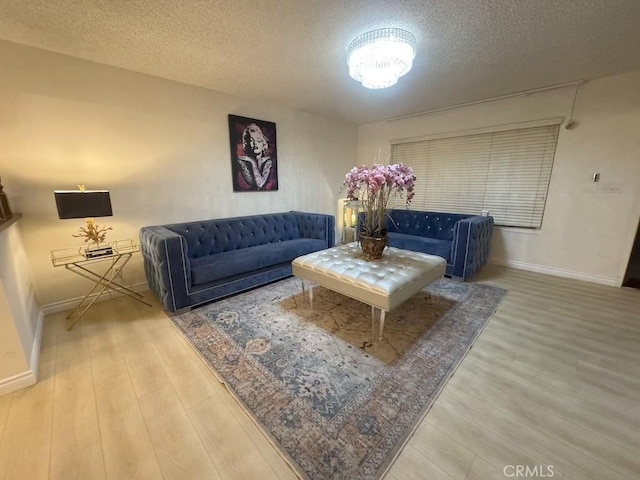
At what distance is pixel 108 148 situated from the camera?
2.55 meters

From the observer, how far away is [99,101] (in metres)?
2.45

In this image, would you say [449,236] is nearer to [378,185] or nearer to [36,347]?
[378,185]

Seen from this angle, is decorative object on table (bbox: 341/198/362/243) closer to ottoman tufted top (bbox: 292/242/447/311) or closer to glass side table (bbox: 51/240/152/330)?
ottoman tufted top (bbox: 292/242/447/311)

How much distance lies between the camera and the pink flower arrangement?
224cm

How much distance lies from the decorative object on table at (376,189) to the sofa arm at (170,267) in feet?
5.60

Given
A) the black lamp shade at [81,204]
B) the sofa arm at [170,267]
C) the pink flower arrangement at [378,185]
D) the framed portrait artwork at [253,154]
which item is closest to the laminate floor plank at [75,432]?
the sofa arm at [170,267]

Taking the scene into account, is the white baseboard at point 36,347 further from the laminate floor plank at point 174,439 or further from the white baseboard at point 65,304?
the laminate floor plank at point 174,439

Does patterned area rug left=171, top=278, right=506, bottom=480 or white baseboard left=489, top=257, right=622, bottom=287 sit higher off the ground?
white baseboard left=489, top=257, right=622, bottom=287

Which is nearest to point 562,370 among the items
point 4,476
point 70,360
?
point 4,476

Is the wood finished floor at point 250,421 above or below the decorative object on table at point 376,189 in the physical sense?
below

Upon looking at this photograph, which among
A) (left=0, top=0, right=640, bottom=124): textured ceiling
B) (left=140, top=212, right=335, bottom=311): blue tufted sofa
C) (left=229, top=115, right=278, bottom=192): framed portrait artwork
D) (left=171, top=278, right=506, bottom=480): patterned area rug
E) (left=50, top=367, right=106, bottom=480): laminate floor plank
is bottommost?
(left=50, top=367, right=106, bottom=480): laminate floor plank

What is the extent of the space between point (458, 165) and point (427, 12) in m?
2.71

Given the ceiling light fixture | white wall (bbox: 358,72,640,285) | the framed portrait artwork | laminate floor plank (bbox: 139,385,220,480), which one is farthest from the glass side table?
white wall (bbox: 358,72,640,285)

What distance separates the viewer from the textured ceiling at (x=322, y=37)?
1.66 meters
